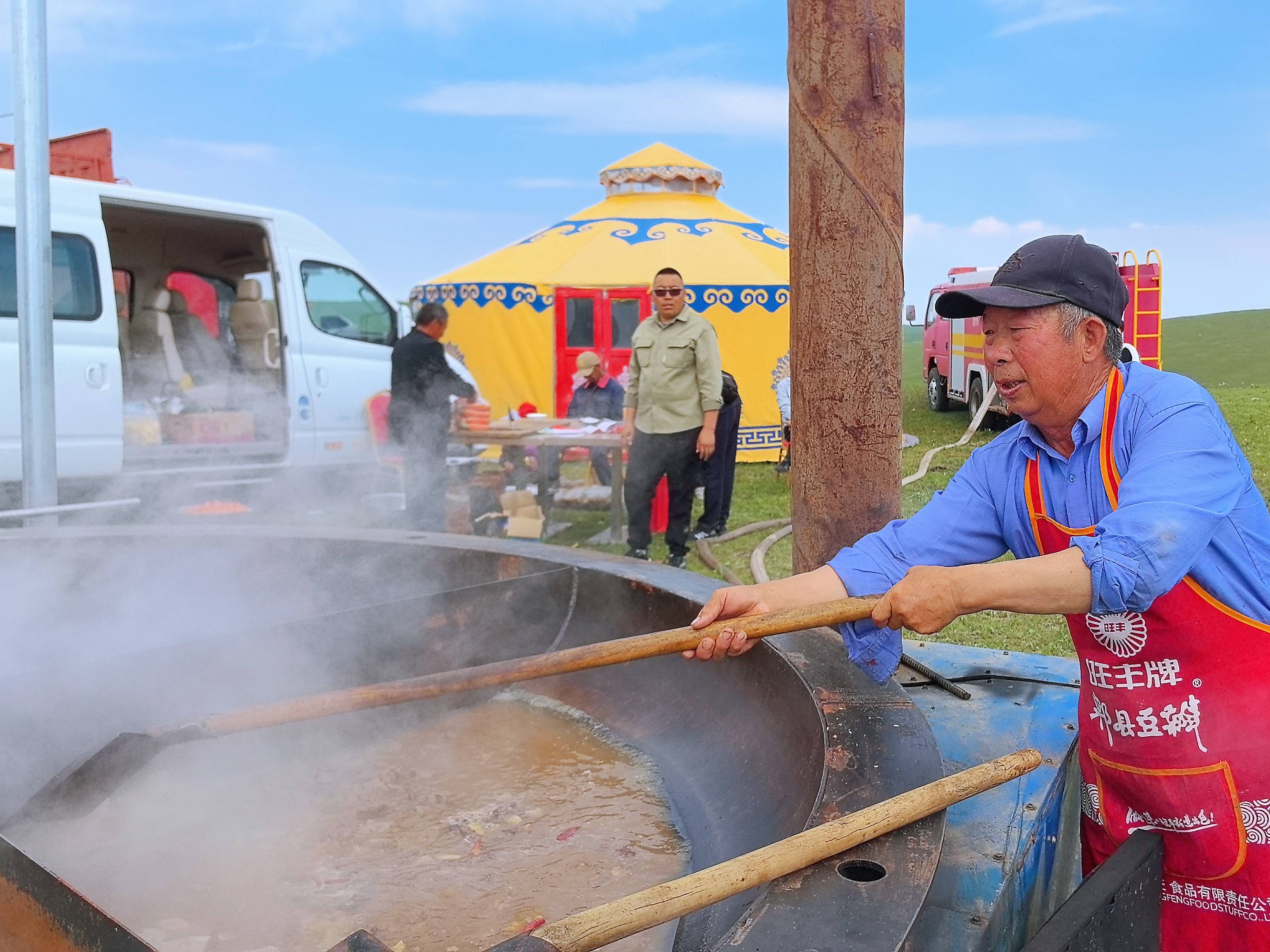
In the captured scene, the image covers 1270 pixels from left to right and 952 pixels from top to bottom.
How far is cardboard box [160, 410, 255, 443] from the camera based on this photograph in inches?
298

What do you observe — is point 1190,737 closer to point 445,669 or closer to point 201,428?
point 445,669

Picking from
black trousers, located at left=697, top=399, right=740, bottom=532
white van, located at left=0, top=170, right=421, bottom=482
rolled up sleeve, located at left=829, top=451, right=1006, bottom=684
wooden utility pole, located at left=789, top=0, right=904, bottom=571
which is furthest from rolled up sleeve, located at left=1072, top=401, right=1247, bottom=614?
white van, located at left=0, top=170, right=421, bottom=482

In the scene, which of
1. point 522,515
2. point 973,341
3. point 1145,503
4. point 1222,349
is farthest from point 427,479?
point 1222,349

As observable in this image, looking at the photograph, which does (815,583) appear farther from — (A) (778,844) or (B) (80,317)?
(B) (80,317)

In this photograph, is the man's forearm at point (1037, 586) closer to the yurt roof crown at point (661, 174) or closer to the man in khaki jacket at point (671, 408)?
the man in khaki jacket at point (671, 408)

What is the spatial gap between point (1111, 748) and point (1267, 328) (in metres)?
27.7

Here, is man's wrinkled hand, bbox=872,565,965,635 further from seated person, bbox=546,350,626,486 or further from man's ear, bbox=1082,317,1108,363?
seated person, bbox=546,350,626,486

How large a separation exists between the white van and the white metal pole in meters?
1.88

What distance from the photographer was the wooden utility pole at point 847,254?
251 cm

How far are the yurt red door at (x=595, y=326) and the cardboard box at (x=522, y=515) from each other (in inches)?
180

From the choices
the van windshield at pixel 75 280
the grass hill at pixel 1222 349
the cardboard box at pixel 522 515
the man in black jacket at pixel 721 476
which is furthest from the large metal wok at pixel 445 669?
the grass hill at pixel 1222 349

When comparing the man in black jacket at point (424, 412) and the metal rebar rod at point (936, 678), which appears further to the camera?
the man in black jacket at point (424, 412)

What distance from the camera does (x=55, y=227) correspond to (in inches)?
253

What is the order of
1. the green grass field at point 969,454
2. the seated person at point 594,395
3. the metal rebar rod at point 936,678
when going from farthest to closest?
the seated person at point 594,395 < the green grass field at point 969,454 < the metal rebar rod at point 936,678
